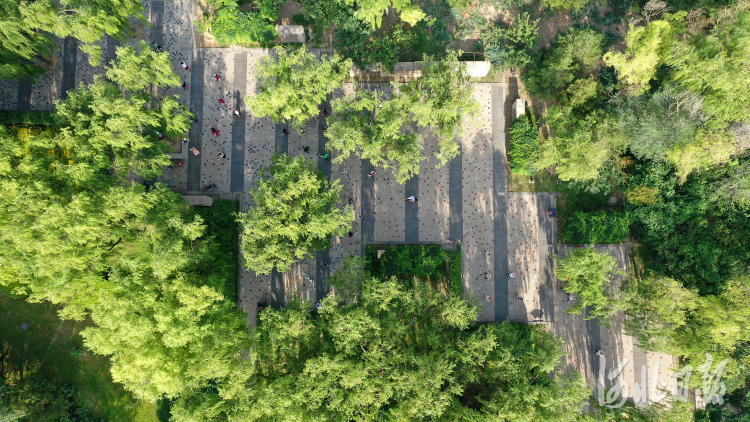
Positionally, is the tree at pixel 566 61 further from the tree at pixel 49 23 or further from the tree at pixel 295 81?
the tree at pixel 49 23

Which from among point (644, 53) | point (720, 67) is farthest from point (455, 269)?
point (720, 67)

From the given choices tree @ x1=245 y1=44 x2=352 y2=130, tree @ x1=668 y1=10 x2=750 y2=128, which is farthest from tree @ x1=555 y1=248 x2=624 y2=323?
tree @ x1=245 y1=44 x2=352 y2=130

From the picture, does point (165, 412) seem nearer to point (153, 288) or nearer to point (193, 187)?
point (153, 288)

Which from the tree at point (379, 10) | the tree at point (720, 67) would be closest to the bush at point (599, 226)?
the tree at point (720, 67)

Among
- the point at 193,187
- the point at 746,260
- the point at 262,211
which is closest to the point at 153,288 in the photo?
the point at 262,211

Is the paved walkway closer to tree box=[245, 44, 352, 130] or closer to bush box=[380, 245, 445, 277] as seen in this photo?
bush box=[380, 245, 445, 277]
